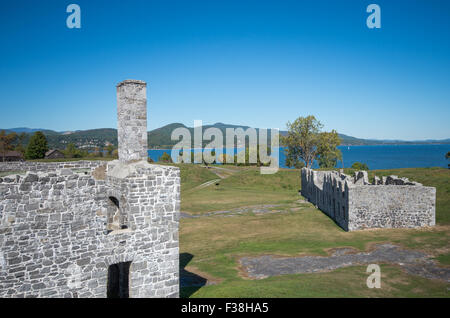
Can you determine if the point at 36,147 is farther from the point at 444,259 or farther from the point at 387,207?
the point at 444,259

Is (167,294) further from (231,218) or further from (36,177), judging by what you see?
(231,218)

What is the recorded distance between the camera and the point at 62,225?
8.48m

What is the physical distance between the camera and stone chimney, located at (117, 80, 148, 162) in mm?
11914

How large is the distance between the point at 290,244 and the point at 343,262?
4150 mm

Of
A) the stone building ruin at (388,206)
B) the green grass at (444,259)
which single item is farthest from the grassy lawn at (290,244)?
the stone building ruin at (388,206)

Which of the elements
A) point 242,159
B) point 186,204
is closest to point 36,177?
point 186,204

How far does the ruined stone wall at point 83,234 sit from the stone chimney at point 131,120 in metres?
1.35

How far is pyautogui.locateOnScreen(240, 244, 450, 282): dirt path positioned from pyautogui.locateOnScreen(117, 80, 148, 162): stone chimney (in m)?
7.66

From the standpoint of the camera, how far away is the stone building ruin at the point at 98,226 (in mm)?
7902

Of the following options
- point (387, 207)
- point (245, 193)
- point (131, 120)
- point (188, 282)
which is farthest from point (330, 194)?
point (131, 120)

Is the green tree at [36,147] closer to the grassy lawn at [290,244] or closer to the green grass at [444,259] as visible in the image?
the grassy lawn at [290,244]

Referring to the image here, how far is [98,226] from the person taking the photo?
9.10m

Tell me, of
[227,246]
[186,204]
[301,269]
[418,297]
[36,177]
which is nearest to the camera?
[36,177]
